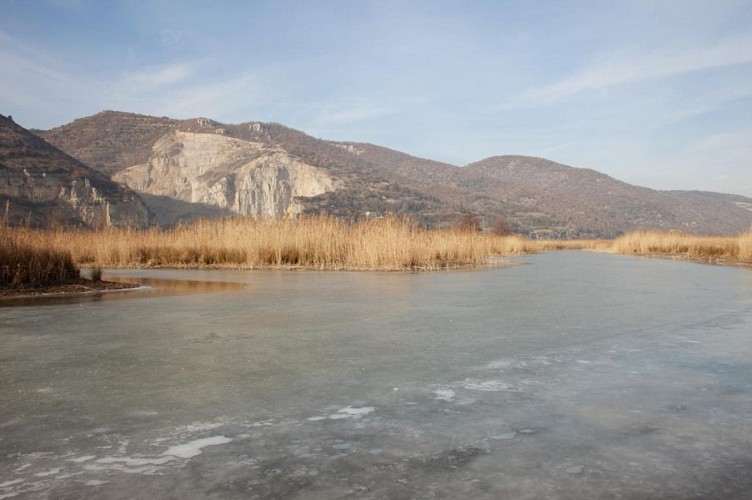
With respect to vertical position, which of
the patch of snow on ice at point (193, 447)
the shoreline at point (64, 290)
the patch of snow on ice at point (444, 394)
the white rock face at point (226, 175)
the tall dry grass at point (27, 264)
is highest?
the white rock face at point (226, 175)

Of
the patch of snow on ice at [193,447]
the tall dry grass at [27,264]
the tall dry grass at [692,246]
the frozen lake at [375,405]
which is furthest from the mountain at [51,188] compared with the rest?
the patch of snow on ice at [193,447]

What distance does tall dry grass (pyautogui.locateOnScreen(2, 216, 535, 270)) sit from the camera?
16.2m

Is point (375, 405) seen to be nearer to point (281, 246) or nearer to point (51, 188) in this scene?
point (281, 246)

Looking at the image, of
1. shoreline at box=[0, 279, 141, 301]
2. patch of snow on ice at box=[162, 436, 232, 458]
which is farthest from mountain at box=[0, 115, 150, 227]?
patch of snow on ice at box=[162, 436, 232, 458]

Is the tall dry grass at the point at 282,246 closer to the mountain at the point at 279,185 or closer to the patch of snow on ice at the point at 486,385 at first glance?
the patch of snow on ice at the point at 486,385

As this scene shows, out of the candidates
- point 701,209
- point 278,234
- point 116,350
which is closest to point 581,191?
point 701,209

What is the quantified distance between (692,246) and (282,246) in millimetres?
18104

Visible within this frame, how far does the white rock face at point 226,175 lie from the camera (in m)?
69.3

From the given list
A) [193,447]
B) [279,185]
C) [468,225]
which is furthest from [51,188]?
[193,447]

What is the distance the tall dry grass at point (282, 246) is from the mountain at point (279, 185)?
1331 inches

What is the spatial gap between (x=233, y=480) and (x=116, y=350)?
3.03 metres

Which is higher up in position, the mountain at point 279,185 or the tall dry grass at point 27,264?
the mountain at point 279,185

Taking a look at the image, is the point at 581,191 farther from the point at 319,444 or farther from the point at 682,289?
the point at 319,444

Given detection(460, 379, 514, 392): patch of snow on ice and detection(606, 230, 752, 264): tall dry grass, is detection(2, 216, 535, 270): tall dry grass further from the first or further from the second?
detection(460, 379, 514, 392): patch of snow on ice
